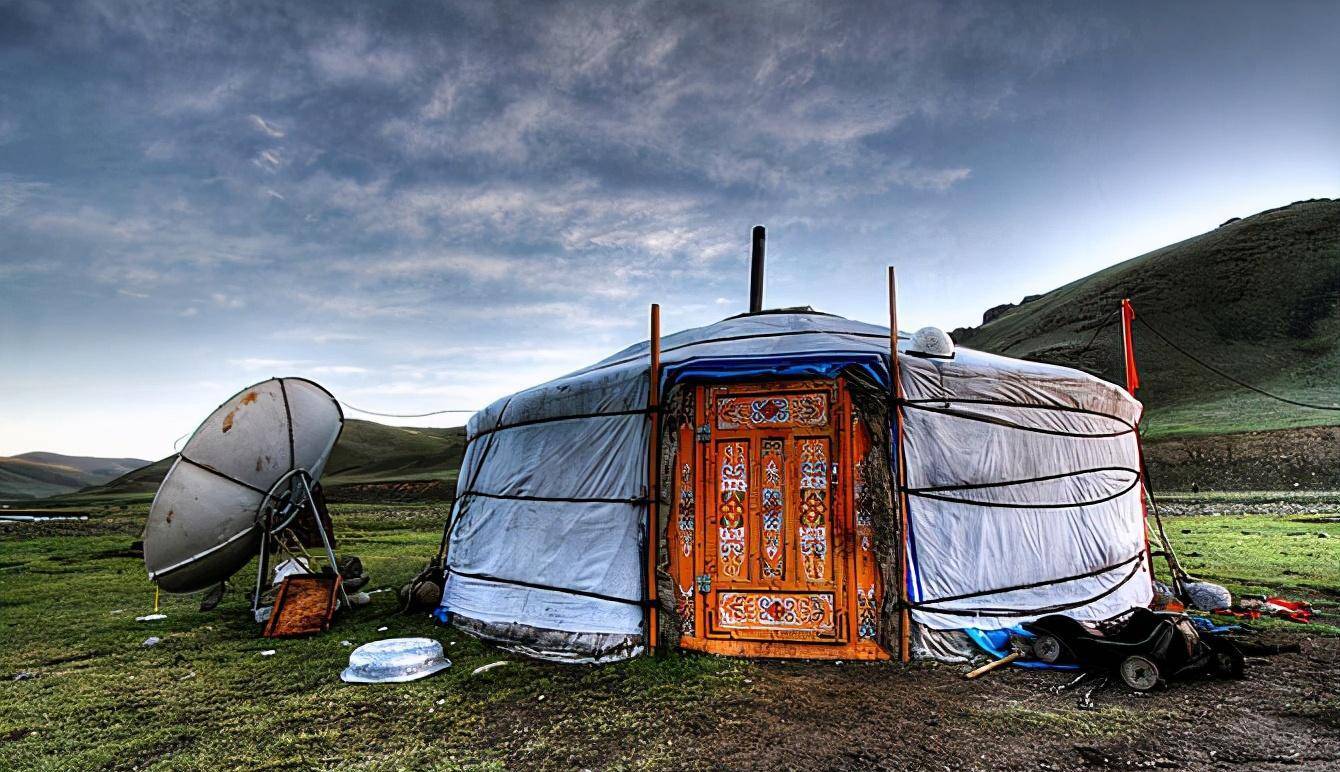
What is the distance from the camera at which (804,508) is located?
393 centimetres

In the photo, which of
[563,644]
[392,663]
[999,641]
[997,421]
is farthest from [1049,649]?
[392,663]

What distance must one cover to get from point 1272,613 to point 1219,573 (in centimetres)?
219

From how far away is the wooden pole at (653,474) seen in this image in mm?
3949

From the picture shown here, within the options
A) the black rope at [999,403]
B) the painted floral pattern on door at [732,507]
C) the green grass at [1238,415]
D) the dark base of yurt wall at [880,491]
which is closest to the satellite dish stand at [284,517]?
the painted floral pattern on door at [732,507]

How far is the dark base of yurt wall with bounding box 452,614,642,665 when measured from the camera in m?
3.90

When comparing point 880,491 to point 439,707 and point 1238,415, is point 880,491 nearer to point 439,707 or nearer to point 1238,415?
point 439,707

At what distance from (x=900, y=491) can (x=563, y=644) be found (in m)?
2.22

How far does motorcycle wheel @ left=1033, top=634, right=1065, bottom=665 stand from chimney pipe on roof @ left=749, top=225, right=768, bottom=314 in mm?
3489

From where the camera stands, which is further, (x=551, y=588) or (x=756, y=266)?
(x=756, y=266)

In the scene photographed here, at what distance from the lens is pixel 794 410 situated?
4.02 metres

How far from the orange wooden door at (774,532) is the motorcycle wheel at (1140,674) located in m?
1.19

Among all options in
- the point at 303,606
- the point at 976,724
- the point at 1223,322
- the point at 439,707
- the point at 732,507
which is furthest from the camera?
the point at 1223,322

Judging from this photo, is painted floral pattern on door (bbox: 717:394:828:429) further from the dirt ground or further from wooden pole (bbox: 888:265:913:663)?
the dirt ground

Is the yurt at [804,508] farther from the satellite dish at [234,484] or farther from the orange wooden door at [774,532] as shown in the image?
the satellite dish at [234,484]
